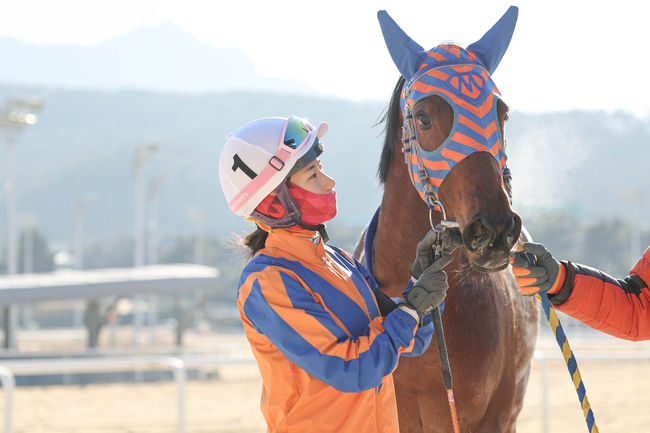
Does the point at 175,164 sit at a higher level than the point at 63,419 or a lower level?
higher

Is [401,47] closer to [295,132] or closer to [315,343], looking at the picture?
[295,132]

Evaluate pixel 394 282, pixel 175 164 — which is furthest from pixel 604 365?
pixel 175 164

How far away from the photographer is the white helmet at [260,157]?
7.60ft

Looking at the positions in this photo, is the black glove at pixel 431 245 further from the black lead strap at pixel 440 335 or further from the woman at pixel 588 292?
the woman at pixel 588 292

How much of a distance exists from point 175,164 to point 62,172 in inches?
847

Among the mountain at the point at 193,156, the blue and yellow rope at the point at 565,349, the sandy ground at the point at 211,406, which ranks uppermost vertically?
the mountain at the point at 193,156

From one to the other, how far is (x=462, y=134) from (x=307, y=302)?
0.79 metres

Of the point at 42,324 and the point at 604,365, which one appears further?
the point at 42,324

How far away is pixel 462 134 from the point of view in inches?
98.2

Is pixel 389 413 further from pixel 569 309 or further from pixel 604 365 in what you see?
pixel 604 365

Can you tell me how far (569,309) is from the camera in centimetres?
259

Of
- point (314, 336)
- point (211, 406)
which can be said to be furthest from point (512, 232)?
point (211, 406)

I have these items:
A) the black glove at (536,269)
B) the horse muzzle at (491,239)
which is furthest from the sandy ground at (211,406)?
the horse muzzle at (491,239)

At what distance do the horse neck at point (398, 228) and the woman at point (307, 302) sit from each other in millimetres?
446
